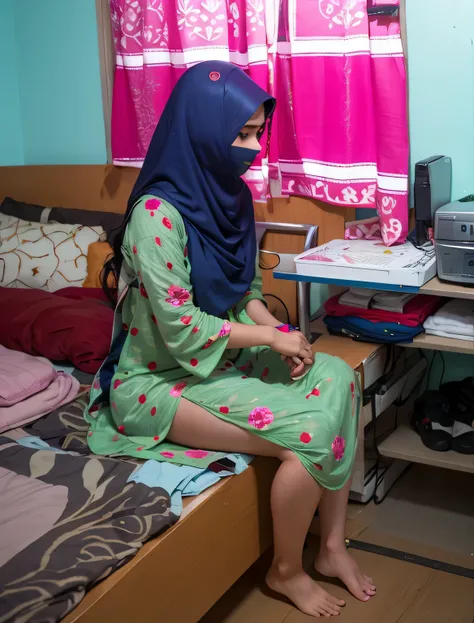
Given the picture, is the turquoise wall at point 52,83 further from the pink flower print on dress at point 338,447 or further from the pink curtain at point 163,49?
the pink flower print on dress at point 338,447

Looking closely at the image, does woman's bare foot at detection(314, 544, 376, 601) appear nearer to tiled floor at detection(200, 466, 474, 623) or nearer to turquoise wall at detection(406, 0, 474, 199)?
tiled floor at detection(200, 466, 474, 623)

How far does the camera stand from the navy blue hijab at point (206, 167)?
1644mm

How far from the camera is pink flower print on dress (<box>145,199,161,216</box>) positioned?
1648 mm

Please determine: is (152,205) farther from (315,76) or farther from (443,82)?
(443,82)

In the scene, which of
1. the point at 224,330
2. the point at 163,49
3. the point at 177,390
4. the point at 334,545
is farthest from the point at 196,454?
the point at 163,49

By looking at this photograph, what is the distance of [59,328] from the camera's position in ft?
7.13

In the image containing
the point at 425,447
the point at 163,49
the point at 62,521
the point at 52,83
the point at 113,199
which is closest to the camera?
the point at 62,521

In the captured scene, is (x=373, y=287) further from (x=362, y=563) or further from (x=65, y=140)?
(x=65, y=140)

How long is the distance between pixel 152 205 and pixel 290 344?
447 millimetres

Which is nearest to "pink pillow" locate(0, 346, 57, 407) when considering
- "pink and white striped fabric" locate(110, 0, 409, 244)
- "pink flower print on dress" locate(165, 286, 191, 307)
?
"pink flower print on dress" locate(165, 286, 191, 307)

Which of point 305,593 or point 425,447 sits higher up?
point 425,447

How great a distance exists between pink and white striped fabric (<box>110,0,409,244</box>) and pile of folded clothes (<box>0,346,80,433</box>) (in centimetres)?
87

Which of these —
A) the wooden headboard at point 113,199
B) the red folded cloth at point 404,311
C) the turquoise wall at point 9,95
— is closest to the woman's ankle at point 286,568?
the red folded cloth at point 404,311

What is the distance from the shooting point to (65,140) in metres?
2.99
